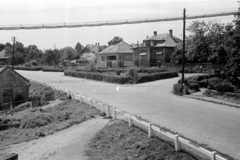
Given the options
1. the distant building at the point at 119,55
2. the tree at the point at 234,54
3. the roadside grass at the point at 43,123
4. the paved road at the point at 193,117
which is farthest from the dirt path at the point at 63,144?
the distant building at the point at 119,55

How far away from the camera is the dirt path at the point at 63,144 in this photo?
1143 cm

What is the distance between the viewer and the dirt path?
450 inches

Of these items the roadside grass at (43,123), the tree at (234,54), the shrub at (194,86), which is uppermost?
the tree at (234,54)

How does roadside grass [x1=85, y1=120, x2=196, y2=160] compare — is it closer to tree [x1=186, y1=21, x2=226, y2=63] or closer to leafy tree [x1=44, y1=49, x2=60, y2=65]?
tree [x1=186, y1=21, x2=226, y2=63]

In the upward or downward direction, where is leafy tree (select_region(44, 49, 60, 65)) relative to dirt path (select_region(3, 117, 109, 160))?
upward

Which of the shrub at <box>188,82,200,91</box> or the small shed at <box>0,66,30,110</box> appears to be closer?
the shrub at <box>188,82,200,91</box>

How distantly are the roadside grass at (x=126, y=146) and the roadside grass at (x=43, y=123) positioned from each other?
387cm

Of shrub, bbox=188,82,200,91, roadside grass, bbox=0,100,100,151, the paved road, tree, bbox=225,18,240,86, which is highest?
tree, bbox=225,18,240,86

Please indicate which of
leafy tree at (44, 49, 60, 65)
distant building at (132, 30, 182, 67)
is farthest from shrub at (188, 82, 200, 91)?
leafy tree at (44, 49, 60, 65)

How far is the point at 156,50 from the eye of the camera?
186 ft

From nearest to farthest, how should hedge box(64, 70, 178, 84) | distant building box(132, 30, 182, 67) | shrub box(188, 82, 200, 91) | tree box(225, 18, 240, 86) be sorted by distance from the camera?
tree box(225, 18, 240, 86) < shrub box(188, 82, 200, 91) < hedge box(64, 70, 178, 84) < distant building box(132, 30, 182, 67)

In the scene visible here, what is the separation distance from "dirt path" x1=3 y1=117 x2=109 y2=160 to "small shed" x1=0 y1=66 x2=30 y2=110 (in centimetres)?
1829

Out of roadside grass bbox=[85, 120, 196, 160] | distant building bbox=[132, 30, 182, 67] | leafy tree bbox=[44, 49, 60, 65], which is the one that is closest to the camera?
roadside grass bbox=[85, 120, 196, 160]

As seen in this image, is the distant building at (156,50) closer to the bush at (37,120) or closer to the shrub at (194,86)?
the shrub at (194,86)
